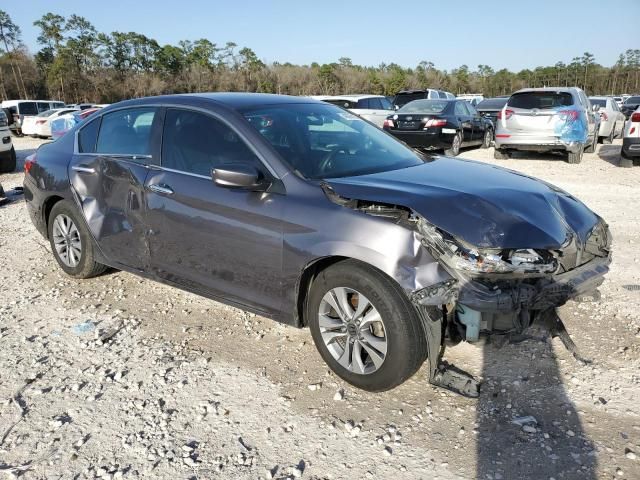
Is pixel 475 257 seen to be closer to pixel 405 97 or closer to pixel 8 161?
pixel 8 161

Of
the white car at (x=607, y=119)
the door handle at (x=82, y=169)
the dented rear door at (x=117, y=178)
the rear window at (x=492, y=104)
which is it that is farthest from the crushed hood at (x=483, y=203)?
the rear window at (x=492, y=104)

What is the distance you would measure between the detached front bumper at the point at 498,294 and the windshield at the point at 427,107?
36.8 ft

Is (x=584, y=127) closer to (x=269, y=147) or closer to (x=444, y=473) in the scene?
(x=269, y=147)

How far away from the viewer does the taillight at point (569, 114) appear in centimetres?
1139

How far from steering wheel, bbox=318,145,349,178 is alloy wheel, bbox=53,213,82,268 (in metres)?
2.54

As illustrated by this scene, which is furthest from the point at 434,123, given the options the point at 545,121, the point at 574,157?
the point at 574,157

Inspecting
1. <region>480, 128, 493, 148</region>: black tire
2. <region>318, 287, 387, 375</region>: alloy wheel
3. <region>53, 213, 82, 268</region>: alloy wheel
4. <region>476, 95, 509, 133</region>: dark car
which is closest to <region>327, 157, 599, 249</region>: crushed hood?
<region>318, 287, 387, 375</region>: alloy wheel

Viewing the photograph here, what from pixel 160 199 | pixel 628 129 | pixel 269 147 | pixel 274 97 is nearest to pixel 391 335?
pixel 269 147

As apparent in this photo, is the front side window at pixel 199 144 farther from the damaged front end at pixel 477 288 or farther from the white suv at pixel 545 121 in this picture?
the white suv at pixel 545 121

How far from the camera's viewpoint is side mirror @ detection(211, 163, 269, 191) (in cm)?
320

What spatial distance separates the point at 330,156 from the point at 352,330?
1257mm

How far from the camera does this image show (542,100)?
11.7m

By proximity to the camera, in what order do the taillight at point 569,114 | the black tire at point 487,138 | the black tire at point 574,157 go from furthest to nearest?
the black tire at point 487,138, the black tire at point 574,157, the taillight at point 569,114

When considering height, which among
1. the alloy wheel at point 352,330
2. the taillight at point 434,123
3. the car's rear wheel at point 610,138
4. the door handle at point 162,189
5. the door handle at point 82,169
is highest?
the door handle at point 82,169
